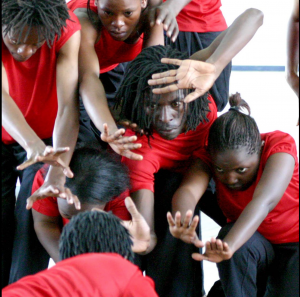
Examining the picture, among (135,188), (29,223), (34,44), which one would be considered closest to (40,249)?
(29,223)

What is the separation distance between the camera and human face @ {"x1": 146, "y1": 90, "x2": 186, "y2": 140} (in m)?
1.33

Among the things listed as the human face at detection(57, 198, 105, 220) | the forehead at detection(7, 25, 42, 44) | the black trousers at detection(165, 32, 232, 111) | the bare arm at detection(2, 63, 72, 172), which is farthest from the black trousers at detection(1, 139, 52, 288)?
→ the black trousers at detection(165, 32, 232, 111)

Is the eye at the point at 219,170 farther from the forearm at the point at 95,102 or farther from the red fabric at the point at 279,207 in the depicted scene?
the forearm at the point at 95,102

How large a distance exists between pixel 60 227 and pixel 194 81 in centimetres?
52

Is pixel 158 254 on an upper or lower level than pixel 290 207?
lower

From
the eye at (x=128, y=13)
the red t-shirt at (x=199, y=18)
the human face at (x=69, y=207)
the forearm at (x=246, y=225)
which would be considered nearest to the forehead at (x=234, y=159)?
the forearm at (x=246, y=225)

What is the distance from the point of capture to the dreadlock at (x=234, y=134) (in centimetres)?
134

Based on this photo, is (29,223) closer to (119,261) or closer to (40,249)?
(40,249)

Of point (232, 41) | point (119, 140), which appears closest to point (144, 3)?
point (232, 41)

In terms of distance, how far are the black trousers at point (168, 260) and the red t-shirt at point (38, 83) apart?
1.22ft

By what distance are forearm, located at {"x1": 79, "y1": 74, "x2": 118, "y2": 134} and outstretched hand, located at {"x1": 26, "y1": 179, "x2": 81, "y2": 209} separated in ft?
0.56

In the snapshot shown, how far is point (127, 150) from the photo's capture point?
1.22m

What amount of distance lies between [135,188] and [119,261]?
0.45 m

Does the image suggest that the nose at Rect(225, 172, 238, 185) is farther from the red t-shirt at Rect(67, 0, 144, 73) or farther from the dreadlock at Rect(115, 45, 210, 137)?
the red t-shirt at Rect(67, 0, 144, 73)
